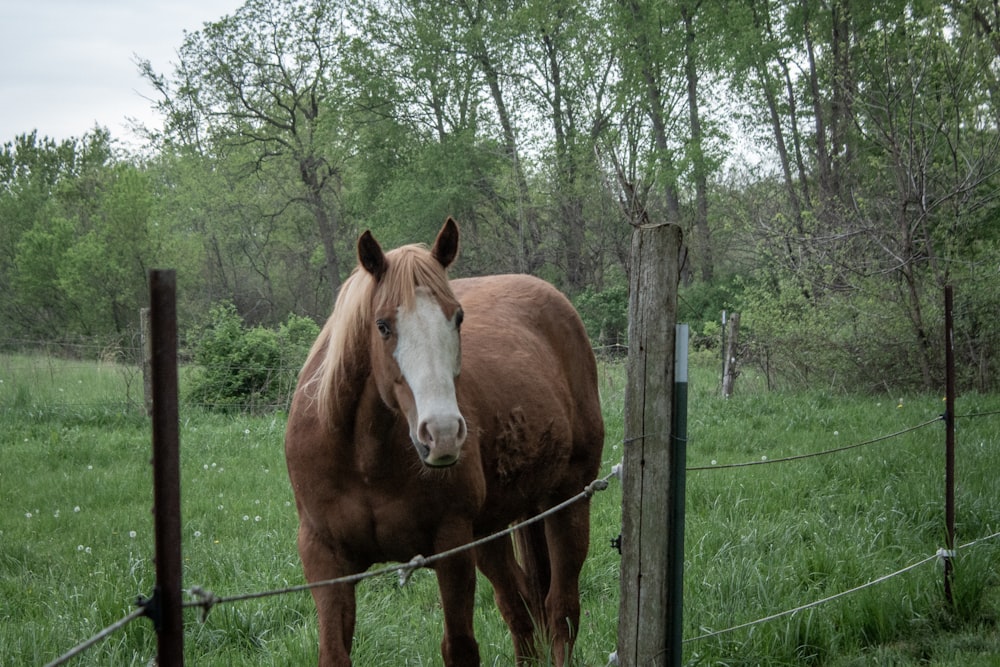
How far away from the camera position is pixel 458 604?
3.17m

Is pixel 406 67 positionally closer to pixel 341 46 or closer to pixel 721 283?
pixel 341 46

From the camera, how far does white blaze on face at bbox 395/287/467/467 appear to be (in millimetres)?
2479

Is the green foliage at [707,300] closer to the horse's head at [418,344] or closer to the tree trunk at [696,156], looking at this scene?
the tree trunk at [696,156]

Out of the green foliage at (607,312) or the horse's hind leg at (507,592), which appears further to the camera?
the green foliage at (607,312)

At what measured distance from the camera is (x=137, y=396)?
11359 millimetres

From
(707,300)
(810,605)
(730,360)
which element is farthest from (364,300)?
(707,300)

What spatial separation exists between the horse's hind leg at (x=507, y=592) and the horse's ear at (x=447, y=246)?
1.63m

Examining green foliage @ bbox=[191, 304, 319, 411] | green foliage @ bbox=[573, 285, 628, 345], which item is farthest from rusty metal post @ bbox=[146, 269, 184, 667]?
green foliage @ bbox=[573, 285, 628, 345]

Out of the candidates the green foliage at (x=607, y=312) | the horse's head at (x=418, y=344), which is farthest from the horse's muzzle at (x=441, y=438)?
the green foliage at (x=607, y=312)

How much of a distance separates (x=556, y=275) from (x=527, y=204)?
10.0 ft

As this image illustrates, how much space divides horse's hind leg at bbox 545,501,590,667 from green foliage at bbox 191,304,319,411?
27.3 feet

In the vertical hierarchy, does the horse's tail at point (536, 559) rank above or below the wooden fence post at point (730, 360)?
below

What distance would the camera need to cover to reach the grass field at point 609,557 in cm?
384

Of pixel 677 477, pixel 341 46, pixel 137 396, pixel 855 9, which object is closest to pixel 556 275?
pixel 341 46
